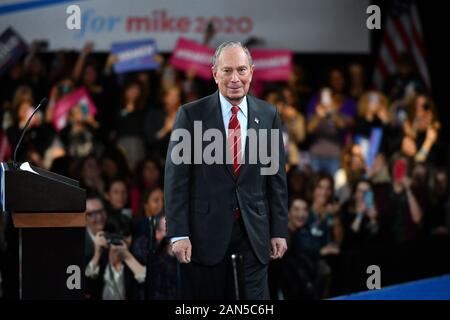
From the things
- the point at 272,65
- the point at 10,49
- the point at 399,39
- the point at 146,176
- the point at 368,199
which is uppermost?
the point at 399,39

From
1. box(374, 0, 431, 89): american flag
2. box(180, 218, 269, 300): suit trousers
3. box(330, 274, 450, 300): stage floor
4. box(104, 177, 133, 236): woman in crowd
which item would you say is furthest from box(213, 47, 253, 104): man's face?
box(374, 0, 431, 89): american flag

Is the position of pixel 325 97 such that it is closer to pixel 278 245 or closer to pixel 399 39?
pixel 399 39

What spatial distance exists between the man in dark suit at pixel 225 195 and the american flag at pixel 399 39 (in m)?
6.10

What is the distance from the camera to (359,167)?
7961mm

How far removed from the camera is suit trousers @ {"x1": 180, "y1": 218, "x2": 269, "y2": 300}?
4.04m

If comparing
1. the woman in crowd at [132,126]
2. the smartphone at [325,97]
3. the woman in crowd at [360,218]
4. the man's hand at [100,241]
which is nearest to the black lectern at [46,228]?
the man's hand at [100,241]

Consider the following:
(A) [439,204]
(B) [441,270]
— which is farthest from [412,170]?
(B) [441,270]

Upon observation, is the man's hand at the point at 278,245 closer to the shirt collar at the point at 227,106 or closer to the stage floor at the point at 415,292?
the shirt collar at the point at 227,106

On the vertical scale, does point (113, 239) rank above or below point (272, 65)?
below

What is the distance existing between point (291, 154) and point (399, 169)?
86 cm

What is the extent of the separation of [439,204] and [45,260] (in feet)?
14.0

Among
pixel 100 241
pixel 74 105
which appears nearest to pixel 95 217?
pixel 100 241

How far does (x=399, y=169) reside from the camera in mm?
7875

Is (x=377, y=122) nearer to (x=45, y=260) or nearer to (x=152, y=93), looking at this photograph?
(x=152, y=93)
